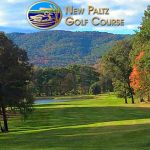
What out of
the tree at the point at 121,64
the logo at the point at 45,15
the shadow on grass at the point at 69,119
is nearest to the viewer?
the logo at the point at 45,15

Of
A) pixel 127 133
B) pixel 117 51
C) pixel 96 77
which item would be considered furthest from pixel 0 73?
pixel 96 77

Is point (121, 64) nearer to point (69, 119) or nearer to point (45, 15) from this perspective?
point (69, 119)

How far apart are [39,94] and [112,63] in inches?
3422

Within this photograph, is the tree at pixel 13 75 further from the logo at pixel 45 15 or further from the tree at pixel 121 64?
the tree at pixel 121 64

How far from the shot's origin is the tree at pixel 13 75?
35.8 metres

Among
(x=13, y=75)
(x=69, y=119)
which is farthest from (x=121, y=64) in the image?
(x=13, y=75)

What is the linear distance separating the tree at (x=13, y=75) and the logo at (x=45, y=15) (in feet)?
12.2

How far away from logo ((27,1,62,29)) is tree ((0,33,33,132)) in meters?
3.71

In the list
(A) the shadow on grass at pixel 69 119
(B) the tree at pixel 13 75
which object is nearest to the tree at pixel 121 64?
(A) the shadow on grass at pixel 69 119

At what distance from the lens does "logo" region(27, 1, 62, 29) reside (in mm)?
34156

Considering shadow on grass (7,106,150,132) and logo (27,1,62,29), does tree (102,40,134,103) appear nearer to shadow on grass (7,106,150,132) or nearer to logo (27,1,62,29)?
shadow on grass (7,106,150,132)

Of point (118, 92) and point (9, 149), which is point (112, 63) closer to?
point (118, 92)

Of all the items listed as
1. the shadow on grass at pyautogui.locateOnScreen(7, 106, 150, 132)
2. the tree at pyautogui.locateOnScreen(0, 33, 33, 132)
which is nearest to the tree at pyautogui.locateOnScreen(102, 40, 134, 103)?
the shadow on grass at pyautogui.locateOnScreen(7, 106, 150, 132)

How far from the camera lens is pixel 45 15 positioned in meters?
34.7
